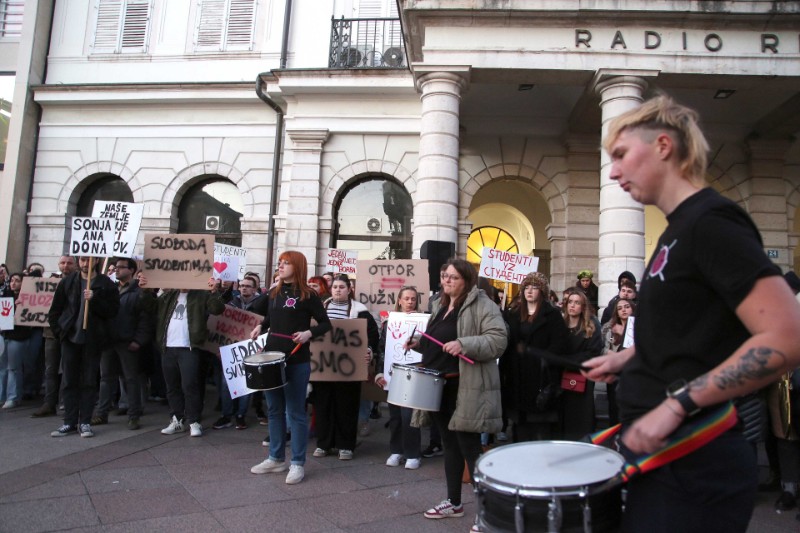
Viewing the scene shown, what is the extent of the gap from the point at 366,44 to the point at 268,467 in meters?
11.8

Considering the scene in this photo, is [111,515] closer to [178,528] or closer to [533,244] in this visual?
[178,528]

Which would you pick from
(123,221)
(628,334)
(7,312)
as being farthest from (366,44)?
(628,334)

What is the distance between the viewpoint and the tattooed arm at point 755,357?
140cm

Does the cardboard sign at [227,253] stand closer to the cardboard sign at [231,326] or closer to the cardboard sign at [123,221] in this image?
the cardboard sign at [123,221]

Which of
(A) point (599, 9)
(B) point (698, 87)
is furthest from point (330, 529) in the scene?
(B) point (698, 87)

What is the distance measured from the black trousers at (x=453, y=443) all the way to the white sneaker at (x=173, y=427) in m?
4.11

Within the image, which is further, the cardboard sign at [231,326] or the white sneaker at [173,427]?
the cardboard sign at [231,326]

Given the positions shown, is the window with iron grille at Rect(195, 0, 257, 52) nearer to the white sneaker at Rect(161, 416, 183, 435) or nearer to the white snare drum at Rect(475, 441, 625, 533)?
the white sneaker at Rect(161, 416, 183, 435)

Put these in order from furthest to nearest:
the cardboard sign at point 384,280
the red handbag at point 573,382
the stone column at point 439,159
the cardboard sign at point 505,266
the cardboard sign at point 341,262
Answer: the cardboard sign at point 341,262
the stone column at point 439,159
the cardboard sign at point 505,266
the cardboard sign at point 384,280
the red handbag at point 573,382

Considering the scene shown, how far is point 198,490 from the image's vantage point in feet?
16.2

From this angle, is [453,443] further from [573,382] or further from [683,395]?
[683,395]

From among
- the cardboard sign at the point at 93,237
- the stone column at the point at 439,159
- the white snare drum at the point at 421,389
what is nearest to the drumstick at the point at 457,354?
the white snare drum at the point at 421,389

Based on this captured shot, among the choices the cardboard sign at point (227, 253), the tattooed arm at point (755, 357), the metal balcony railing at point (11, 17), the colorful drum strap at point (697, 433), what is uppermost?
the metal balcony railing at point (11, 17)

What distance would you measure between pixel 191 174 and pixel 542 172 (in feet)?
29.5
